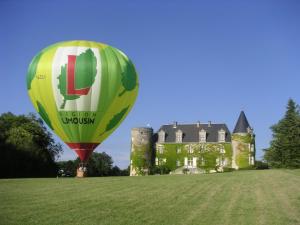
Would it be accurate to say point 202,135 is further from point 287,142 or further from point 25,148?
point 25,148

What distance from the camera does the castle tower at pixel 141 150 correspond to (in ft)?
199

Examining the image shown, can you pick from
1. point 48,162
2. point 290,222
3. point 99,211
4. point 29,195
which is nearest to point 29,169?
point 48,162

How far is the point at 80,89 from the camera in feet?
77.2

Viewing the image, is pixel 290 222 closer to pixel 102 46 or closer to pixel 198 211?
pixel 198 211

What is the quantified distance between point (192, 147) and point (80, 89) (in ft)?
132

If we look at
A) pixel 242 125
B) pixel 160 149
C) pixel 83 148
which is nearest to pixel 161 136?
pixel 160 149

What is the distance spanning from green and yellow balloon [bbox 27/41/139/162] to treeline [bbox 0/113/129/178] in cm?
2050

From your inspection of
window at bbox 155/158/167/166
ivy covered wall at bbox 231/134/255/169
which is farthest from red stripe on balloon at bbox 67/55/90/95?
window at bbox 155/158/167/166

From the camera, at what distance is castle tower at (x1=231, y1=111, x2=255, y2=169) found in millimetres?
57109

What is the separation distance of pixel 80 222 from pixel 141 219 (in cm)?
170

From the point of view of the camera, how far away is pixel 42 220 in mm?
12219

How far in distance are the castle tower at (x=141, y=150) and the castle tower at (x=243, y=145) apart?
428 inches

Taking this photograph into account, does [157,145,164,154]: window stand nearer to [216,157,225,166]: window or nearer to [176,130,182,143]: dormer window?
[176,130,182,143]: dormer window

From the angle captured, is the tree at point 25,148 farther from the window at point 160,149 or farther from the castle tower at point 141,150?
the window at point 160,149
